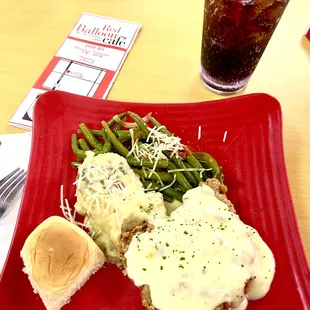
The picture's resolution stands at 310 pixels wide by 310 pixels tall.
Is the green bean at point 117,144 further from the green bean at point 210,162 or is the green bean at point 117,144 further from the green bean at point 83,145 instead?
the green bean at point 210,162

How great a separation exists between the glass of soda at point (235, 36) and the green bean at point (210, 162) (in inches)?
19.5

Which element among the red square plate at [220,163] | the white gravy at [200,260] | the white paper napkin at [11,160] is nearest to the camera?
the white gravy at [200,260]

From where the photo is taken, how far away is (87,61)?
217 cm

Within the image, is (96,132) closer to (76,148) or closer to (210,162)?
(76,148)

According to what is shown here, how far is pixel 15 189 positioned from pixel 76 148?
1.00 feet

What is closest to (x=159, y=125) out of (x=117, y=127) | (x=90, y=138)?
(x=117, y=127)

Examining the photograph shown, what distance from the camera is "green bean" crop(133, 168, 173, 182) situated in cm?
152

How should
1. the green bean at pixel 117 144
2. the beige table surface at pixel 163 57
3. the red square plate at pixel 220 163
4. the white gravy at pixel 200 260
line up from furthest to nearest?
1. the beige table surface at pixel 163 57
2. the green bean at pixel 117 144
3. the red square plate at pixel 220 163
4. the white gravy at pixel 200 260

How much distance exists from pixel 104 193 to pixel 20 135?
624mm

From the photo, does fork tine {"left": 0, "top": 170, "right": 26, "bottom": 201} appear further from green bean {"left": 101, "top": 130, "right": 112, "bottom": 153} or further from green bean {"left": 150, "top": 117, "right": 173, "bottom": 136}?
green bean {"left": 150, "top": 117, "right": 173, "bottom": 136}

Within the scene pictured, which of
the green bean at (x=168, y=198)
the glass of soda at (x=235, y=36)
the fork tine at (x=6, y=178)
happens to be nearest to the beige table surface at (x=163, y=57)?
the glass of soda at (x=235, y=36)

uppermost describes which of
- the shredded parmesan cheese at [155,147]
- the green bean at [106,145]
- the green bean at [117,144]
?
the shredded parmesan cheese at [155,147]

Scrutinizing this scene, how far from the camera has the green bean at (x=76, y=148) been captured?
5.09 feet

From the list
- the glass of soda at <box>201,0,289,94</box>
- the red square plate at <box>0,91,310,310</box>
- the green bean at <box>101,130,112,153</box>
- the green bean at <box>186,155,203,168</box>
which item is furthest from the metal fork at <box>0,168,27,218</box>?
the glass of soda at <box>201,0,289,94</box>
